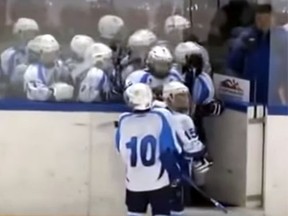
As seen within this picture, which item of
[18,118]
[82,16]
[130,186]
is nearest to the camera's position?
[130,186]

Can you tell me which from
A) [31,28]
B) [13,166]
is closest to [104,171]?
[13,166]

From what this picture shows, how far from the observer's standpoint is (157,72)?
339 inches

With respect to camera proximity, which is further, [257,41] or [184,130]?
[257,41]

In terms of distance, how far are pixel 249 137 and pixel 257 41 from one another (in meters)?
0.90

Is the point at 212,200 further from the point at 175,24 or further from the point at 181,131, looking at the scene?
the point at 175,24

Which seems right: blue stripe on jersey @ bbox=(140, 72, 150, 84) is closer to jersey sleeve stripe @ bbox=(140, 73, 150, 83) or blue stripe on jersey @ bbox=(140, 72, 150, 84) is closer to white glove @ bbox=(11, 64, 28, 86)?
jersey sleeve stripe @ bbox=(140, 73, 150, 83)

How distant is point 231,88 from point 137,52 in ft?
3.13

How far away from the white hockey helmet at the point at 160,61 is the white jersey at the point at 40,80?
939 millimetres

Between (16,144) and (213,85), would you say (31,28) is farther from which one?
(213,85)

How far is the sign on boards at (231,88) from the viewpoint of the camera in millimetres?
9164

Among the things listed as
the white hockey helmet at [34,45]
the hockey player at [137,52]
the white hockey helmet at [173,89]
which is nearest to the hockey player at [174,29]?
the hockey player at [137,52]

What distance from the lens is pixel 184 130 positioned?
789 centimetres

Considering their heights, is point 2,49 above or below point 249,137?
above

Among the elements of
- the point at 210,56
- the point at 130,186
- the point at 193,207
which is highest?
the point at 210,56
